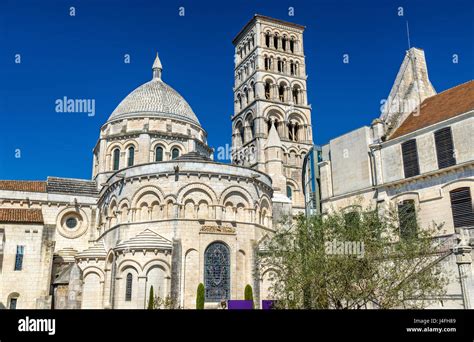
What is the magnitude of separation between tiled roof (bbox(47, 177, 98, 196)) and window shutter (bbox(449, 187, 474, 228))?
34986 millimetres

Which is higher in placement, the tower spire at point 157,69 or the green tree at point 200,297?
the tower spire at point 157,69

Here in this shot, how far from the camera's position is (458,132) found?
2602 cm

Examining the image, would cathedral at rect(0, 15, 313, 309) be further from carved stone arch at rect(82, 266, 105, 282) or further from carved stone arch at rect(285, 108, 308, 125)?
carved stone arch at rect(285, 108, 308, 125)

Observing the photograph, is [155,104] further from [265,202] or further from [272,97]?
[265,202]

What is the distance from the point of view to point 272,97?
67750mm

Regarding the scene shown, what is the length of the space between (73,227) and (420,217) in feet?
109

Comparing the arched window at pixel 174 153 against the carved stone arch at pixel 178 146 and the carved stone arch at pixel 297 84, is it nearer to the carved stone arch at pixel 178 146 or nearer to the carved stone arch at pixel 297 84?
the carved stone arch at pixel 178 146

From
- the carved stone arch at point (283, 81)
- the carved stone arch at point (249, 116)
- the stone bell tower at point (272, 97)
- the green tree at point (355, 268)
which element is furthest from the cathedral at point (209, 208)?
the carved stone arch at point (283, 81)

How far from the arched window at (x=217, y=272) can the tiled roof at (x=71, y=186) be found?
1907 centimetres

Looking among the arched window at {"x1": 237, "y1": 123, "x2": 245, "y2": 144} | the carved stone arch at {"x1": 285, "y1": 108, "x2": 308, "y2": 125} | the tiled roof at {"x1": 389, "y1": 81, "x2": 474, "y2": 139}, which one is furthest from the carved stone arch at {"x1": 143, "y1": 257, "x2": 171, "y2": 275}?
the carved stone arch at {"x1": 285, "y1": 108, "x2": 308, "y2": 125}

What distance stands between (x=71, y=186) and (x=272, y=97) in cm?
3314

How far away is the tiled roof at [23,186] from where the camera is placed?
45062mm

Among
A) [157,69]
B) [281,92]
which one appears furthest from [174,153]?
[281,92]
